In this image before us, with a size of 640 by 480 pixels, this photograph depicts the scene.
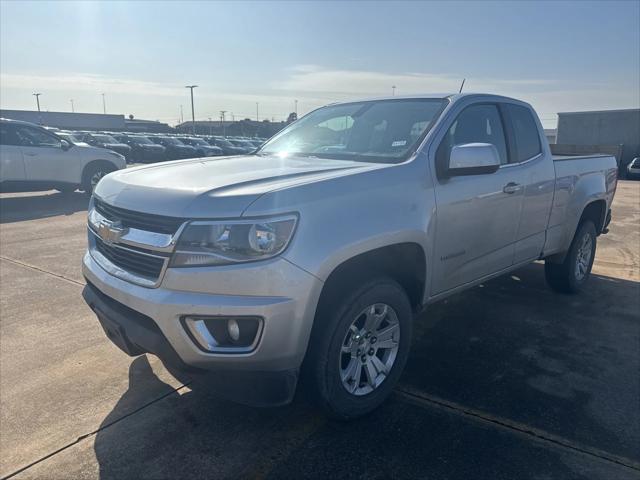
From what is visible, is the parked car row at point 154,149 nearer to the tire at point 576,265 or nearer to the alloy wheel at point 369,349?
the tire at point 576,265

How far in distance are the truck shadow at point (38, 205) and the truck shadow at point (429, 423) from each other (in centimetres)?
772

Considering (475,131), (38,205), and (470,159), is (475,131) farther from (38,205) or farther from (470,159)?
(38,205)

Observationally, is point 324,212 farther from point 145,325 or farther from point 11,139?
point 11,139

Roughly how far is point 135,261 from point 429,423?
1.91 metres

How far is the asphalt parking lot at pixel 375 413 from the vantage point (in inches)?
102

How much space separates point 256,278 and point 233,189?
0.50 m

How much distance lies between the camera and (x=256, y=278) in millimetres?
2324

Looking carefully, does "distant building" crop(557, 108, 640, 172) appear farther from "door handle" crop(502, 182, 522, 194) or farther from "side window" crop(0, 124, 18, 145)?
"side window" crop(0, 124, 18, 145)

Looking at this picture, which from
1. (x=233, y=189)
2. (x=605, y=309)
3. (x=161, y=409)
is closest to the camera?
(x=233, y=189)

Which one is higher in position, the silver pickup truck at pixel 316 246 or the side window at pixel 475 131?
the side window at pixel 475 131

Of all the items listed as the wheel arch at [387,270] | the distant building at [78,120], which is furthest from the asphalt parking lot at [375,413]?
the distant building at [78,120]

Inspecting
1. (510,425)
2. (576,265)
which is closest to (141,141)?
(576,265)

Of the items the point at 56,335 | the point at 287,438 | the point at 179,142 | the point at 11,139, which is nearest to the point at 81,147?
the point at 11,139

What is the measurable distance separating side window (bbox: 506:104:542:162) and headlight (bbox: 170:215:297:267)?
2.69 metres
